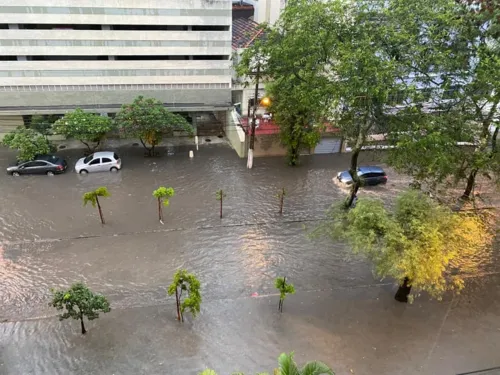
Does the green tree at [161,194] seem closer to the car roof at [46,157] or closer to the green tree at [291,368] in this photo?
the car roof at [46,157]

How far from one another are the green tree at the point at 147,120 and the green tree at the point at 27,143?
4335mm

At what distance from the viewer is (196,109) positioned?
26469 millimetres

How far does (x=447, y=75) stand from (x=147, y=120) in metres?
15.7

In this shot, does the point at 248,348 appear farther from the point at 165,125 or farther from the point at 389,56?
the point at 165,125

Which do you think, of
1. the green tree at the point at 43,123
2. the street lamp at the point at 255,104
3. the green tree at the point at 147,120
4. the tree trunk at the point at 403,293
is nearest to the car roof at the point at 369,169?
the street lamp at the point at 255,104

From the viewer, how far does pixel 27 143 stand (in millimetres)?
22234

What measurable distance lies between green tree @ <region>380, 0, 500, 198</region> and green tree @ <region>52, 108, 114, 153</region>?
52.8 feet

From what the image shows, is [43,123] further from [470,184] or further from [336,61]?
[470,184]

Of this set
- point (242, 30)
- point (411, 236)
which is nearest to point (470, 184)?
point (411, 236)

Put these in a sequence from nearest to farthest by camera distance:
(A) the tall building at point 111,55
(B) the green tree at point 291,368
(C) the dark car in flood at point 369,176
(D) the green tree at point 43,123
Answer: (B) the green tree at point 291,368 → (C) the dark car in flood at point 369,176 → (A) the tall building at point 111,55 → (D) the green tree at point 43,123

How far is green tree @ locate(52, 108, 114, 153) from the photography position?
22672 millimetres

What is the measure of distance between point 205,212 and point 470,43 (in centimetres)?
1404

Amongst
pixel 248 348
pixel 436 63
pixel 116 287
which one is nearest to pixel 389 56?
pixel 436 63

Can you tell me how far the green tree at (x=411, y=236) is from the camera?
40.2 ft
